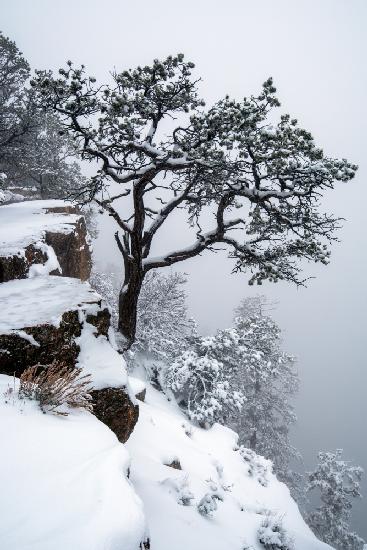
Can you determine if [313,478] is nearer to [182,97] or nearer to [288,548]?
[288,548]

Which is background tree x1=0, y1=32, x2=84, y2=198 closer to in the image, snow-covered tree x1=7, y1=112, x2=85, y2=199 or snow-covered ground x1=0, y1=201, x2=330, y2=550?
snow-covered tree x1=7, y1=112, x2=85, y2=199

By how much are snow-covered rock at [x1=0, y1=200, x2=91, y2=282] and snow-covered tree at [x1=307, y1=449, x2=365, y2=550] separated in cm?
1964

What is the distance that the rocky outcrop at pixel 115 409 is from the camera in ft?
16.0

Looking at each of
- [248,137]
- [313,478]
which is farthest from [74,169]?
[313,478]

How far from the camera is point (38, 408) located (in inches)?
144

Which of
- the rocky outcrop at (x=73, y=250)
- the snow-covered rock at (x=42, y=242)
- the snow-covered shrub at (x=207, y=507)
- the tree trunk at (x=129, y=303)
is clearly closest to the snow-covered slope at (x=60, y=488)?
the snow-covered shrub at (x=207, y=507)

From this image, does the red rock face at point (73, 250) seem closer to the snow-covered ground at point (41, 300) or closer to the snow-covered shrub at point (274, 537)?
the snow-covered ground at point (41, 300)

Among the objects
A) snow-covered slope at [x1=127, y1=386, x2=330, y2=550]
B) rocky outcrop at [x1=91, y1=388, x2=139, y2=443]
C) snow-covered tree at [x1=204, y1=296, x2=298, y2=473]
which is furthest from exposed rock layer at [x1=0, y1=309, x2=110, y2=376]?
snow-covered tree at [x1=204, y1=296, x2=298, y2=473]

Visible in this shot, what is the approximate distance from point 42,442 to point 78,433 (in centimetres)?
53

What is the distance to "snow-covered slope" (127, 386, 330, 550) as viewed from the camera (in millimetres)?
4715

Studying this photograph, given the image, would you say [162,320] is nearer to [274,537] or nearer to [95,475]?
[274,537]

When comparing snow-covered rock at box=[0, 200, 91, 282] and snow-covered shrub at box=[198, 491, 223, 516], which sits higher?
snow-covered rock at box=[0, 200, 91, 282]

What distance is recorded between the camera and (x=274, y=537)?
18.9ft

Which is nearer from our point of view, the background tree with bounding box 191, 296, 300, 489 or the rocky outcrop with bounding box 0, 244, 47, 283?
the rocky outcrop with bounding box 0, 244, 47, 283
